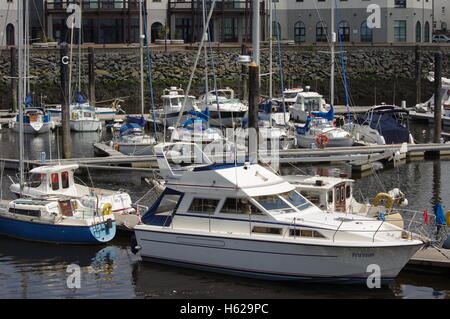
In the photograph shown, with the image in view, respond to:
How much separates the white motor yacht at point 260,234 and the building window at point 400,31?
60.7m

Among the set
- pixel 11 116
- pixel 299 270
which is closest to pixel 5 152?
pixel 11 116

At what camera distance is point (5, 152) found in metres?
45.6

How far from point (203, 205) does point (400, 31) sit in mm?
62201

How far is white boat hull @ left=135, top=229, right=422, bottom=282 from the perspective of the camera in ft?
69.5

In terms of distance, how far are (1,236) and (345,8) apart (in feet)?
195

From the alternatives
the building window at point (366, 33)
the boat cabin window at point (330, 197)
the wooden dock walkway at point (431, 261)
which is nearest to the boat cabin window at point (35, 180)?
Answer: the boat cabin window at point (330, 197)

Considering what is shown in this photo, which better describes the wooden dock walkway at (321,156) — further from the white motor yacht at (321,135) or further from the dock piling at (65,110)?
the dock piling at (65,110)

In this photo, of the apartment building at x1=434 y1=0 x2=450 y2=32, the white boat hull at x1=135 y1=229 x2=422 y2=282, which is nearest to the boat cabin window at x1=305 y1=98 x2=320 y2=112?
the white boat hull at x1=135 y1=229 x2=422 y2=282

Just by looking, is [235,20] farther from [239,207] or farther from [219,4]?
[239,207]

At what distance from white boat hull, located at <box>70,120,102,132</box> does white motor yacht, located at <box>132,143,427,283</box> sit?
101 feet

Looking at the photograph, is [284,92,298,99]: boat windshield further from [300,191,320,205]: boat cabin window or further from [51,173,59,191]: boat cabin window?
[300,191,320,205]: boat cabin window

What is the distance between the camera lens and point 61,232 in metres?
25.9

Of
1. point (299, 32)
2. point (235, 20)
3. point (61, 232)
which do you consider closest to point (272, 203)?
point (61, 232)
